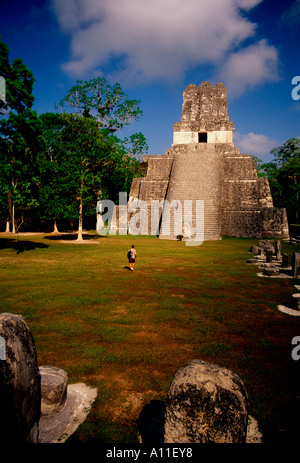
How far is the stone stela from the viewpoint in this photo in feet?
77.5

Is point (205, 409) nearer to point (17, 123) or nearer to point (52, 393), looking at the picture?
point (52, 393)

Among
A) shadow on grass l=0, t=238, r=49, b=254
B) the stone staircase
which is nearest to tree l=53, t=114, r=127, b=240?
shadow on grass l=0, t=238, r=49, b=254

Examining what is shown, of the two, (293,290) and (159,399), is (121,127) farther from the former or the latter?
(159,399)

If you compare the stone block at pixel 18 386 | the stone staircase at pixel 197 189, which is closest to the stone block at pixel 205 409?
the stone block at pixel 18 386

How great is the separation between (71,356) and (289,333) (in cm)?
433

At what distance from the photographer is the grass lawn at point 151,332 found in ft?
10.8

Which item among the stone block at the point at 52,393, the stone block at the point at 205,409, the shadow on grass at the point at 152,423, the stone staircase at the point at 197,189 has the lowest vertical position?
the shadow on grass at the point at 152,423

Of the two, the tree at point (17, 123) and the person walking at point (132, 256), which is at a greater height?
the tree at point (17, 123)

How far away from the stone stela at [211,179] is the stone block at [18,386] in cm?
1976

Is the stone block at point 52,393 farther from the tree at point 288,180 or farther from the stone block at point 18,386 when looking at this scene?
the tree at point 288,180

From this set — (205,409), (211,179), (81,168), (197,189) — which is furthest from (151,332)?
(211,179)

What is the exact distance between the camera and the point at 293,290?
26.8ft

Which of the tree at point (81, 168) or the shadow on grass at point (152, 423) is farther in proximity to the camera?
the tree at point (81, 168)
